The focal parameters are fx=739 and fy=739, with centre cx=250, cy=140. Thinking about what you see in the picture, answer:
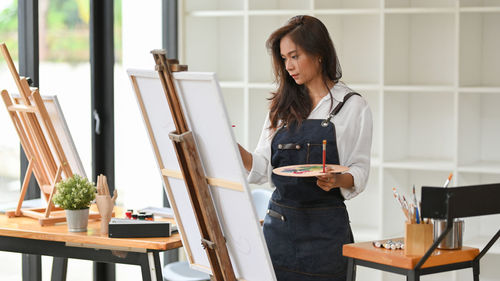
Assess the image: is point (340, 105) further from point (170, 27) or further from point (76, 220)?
point (170, 27)

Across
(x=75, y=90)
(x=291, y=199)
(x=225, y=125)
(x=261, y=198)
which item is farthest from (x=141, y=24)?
(x=225, y=125)

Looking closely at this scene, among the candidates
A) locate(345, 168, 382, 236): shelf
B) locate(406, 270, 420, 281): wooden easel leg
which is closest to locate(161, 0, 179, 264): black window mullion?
locate(345, 168, 382, 236): shelf

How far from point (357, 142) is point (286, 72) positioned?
0.37 meters

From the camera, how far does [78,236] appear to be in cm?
276

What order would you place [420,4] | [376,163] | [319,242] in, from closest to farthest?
[319,242]
[376,163]
[420,4]

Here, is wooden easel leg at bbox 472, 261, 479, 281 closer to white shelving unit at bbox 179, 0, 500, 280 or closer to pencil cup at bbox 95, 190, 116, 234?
pencil cup at bbox 95, 190, 116, 234

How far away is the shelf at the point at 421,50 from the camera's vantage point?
13.5 ft

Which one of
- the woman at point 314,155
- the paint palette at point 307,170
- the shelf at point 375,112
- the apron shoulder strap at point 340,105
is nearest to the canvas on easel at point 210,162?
the paint palette at point 307,170

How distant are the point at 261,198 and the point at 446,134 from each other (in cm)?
120

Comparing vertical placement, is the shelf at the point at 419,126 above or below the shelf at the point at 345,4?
below

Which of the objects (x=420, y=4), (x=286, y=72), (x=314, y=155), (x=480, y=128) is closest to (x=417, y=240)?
(x=314, y=155)

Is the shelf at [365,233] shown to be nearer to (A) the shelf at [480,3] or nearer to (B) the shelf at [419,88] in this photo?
(B) the shelf at [419,88]

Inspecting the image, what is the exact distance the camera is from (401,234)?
13.9ft

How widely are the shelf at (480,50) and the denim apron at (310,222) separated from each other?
168 centimetres
